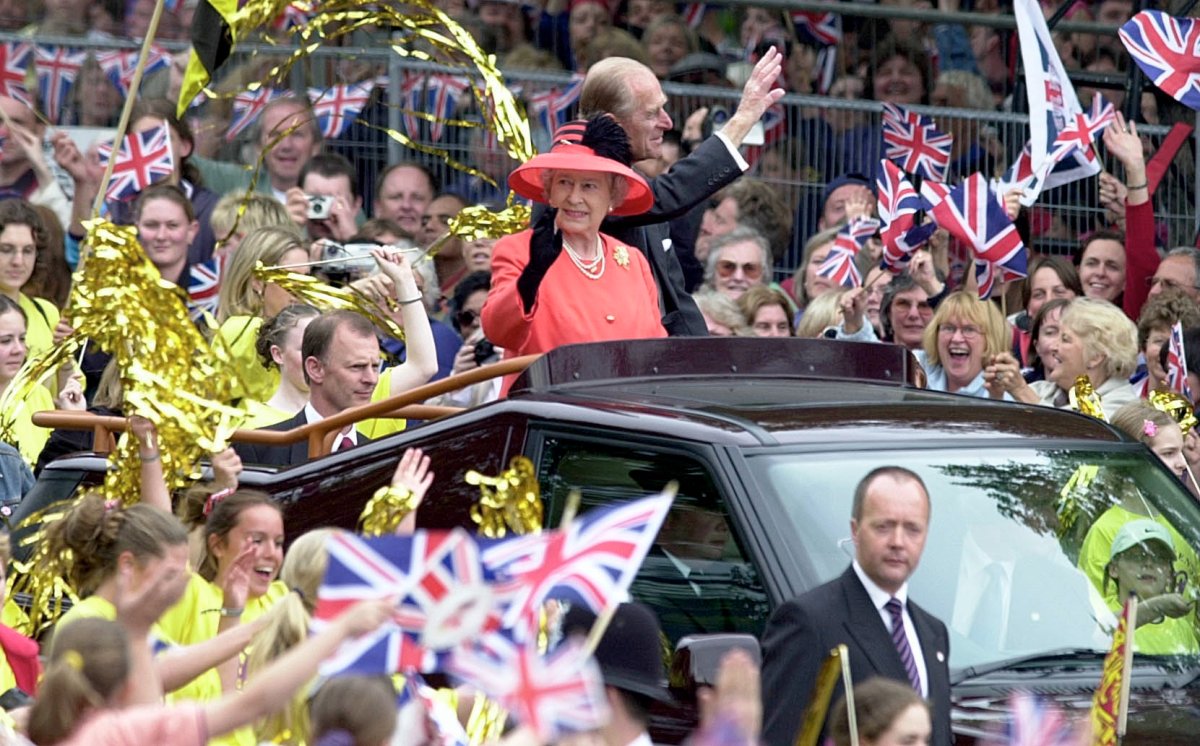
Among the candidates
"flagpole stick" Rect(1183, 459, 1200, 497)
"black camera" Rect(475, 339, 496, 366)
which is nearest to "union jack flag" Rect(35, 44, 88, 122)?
"black camera" Rect(475, 339, 496, 366)

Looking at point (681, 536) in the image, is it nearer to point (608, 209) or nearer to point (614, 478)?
point (614, 478)

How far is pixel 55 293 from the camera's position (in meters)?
11.2

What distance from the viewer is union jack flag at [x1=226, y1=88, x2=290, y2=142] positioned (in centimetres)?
1217

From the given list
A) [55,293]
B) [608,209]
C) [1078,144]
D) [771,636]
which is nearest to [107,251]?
[608,209]

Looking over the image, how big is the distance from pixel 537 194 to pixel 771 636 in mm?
2550

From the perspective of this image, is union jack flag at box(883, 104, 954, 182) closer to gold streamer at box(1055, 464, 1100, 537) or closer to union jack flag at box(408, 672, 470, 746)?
gold streamer at box(1055, 464, 1100, 537)

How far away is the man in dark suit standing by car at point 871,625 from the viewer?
5734 millimetres

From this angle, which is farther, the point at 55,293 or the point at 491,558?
the point at 55,293

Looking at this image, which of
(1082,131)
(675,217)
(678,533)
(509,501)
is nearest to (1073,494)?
(678,533)

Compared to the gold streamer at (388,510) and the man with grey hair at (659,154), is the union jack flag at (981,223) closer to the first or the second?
the man with grey hair at (659,154)

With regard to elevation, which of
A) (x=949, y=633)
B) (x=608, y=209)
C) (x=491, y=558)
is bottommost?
(x=949, y=633)

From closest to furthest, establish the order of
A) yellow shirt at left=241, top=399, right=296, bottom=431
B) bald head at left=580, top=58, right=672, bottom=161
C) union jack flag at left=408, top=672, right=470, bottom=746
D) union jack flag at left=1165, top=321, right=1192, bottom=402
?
union jack flag at left=408, top=672, right=470, bottom=746 < bald head at left=580, top=58, right=672, bottom=161 < yellow shirt at left=241, top=399, right=296, bottom=431 < union jack flag at left=1165, top=321, right=1192, bottom=402

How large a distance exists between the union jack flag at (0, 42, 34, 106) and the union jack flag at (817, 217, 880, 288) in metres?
4.82

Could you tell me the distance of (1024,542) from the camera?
6.36 metres
